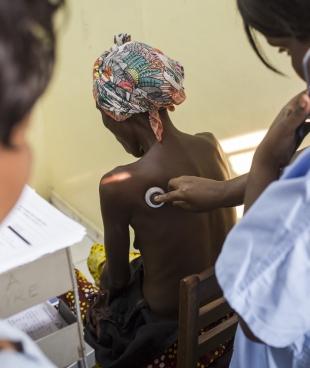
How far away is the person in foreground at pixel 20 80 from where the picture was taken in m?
0.35

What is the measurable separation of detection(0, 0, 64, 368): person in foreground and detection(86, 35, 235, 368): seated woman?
28.1 inches

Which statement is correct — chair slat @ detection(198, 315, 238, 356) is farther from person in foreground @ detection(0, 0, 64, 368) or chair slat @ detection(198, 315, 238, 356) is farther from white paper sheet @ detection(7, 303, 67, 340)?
person in foreground @ detection(0, 0, 64, 368)

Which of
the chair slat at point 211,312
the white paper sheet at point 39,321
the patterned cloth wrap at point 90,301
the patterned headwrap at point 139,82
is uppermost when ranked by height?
the patterned headwrap at point 139,82

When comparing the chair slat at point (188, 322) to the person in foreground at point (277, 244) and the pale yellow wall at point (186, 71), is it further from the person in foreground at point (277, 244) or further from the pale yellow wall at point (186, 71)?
the pale yellow wall at point (186, 71)

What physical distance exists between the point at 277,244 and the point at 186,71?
3.92 ft

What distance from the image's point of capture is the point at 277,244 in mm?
620

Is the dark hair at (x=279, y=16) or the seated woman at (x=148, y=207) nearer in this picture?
the dark hair at (x=279, y=16)

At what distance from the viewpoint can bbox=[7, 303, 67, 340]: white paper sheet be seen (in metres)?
1.05

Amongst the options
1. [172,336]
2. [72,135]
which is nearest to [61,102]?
[72,135]

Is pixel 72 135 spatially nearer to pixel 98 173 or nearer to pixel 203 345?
pixel 98 173

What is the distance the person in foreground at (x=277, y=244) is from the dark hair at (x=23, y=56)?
361 millimetres

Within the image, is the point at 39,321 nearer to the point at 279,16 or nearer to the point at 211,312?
the point at 211,312

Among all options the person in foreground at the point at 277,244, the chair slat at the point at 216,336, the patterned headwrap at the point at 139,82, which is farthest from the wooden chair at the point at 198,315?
the patterned headwrap at the point at 139,82

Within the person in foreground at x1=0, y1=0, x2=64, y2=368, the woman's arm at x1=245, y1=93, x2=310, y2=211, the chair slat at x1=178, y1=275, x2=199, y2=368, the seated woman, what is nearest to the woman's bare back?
the seated woman
